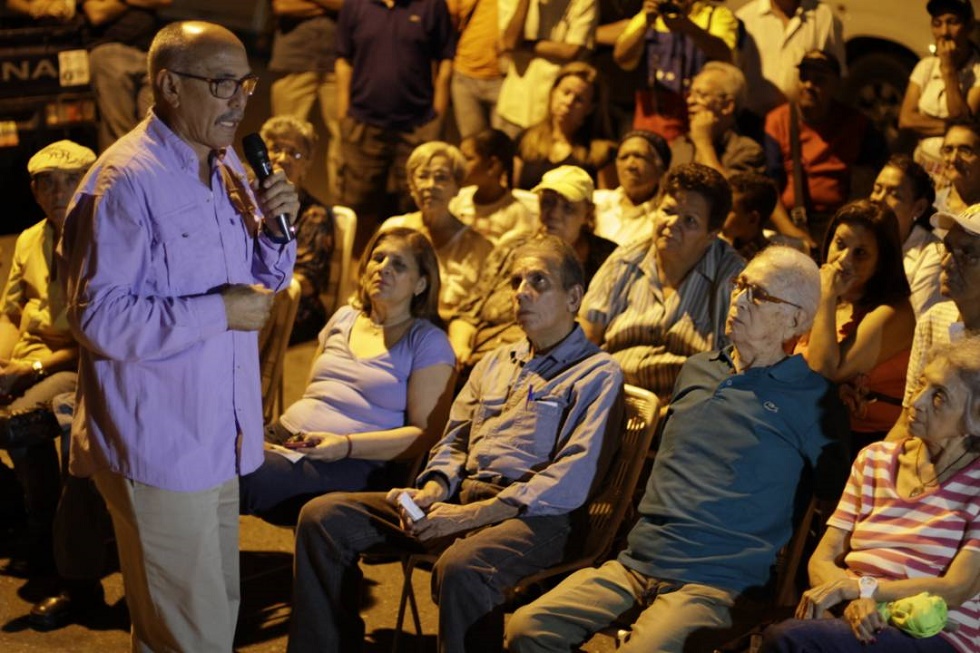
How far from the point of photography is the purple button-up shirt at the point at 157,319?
3615mm

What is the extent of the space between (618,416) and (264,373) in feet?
6.06

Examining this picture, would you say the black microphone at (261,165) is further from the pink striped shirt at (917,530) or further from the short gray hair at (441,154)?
the short gray hair at (441,154)

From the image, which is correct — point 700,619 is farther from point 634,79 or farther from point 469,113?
point 634,79

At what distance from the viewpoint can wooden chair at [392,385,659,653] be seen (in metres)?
4.64

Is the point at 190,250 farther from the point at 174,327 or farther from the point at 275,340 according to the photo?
the point at 275,340

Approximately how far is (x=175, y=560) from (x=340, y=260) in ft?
10.9

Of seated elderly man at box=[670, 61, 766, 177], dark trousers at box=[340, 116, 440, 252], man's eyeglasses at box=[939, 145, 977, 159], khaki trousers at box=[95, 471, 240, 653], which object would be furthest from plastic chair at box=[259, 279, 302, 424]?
dark trousers at box=[340, 116, 440, 252]

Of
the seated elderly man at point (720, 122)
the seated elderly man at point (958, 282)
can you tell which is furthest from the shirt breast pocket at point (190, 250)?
the seated elderly man at point (720, 122)

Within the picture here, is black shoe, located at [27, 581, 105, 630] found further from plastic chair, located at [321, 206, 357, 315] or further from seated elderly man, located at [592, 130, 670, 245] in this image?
seated elderly man, located at [592, 130, 670, 245]

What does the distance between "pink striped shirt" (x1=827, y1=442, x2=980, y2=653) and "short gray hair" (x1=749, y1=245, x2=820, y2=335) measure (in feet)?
1.93

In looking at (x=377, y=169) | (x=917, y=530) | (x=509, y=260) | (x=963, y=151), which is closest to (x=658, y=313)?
(x=509, y=260)

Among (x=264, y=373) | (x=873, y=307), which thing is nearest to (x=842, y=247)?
(x=873, y=307)

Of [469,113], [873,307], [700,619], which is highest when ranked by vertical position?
[469,113]

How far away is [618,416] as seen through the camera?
4.66m
